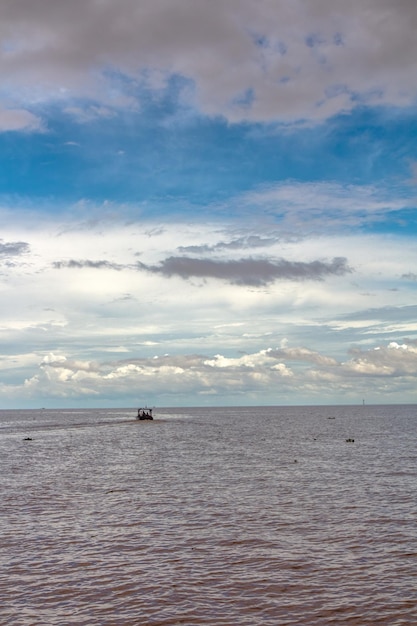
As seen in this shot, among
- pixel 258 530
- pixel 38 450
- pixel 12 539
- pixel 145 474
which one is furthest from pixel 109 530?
pixel 38 450

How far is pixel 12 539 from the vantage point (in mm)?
28469

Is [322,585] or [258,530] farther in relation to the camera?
[258,530]

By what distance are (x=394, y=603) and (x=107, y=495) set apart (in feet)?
81.3

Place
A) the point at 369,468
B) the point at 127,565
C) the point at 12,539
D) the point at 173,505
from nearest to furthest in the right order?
the point at 127,565
the point at 12,539
the point at 173,505
the point at 369,468

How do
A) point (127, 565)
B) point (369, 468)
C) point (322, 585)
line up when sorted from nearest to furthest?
point (322, 585), point (127, 565), point (369, 468)

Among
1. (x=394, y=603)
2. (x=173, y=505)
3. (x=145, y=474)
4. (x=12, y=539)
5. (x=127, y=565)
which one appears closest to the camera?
(x=394, y=603)

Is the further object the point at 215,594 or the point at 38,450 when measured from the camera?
the point at 38,450

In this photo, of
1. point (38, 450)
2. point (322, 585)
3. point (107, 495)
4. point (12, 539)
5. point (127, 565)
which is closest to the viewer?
point (322, 585)

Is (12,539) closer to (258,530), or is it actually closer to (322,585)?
(258,530)

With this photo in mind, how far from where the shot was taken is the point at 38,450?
82.8m

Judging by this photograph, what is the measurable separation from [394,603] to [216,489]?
77.1 feet

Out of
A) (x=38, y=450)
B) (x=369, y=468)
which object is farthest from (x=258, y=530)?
(x=38, y=450)

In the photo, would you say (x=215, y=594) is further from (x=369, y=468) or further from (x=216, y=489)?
(x=369, y=468)

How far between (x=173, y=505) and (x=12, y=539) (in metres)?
11.0
